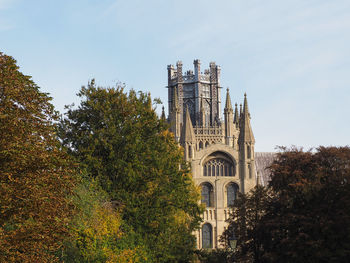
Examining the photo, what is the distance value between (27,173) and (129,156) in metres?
10.8

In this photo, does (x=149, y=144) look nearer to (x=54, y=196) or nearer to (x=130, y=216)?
(x=130, y=216)

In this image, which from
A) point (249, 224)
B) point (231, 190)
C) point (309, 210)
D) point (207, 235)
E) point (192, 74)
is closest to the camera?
point (309, 210)

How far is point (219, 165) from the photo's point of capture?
2672 inches

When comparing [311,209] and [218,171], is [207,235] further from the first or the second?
[311,209]

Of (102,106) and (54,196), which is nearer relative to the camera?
(54,196)

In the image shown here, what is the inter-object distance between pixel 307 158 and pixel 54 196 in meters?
16.0

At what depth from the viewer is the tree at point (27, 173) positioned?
1733cm

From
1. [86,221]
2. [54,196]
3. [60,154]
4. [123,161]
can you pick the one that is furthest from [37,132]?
[123,161]

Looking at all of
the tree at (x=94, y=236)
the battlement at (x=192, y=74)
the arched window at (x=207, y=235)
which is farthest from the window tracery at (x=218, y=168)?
the tree at (x=94, y=236)

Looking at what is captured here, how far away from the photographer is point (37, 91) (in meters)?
19.2

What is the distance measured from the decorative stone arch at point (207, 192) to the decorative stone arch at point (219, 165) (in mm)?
1216

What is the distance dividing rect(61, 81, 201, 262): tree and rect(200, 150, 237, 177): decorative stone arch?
119 feet

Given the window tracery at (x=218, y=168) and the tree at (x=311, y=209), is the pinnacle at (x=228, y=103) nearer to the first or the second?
the window tracery at (x=218, y=168)

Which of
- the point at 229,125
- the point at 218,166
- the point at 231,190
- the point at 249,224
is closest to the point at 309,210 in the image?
the point at 249,224
